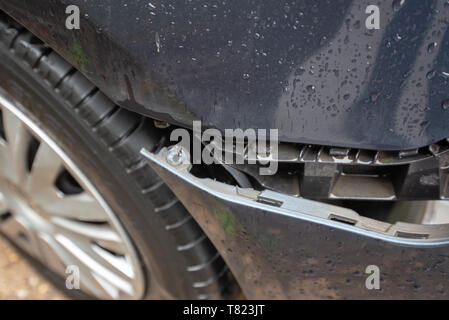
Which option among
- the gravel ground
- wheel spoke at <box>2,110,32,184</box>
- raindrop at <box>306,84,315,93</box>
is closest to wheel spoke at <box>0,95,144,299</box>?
wheel spoke at <box>2,110,32,184</box>

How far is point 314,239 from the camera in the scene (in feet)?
3.77

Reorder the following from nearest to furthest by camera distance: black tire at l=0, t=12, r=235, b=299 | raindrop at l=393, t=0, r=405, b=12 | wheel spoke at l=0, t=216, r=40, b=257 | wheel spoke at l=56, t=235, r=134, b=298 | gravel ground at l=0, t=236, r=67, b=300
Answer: raindrop at l=393, t=0, r=405, b=12, black tire at l=0, t=12, r=235, b=299, wheel spoke at l=56, t=235, r=134, b=298, wheel spoke at l=0, t=216, r=40, b=257, gravel ground at l=0, t=236, r=67, b=300

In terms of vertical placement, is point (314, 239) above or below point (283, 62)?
below

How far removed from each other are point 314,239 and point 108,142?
587 mm

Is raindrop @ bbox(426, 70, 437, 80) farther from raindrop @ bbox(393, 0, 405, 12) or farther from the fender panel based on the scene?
raindrop @ bbox(393, 0, 405, 12)

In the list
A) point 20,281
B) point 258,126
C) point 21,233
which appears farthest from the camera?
point 20,281

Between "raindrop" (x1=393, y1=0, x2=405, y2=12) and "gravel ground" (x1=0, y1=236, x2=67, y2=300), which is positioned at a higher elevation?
"raindrop" (x1=393, y1=0, x2=405, y2=12)

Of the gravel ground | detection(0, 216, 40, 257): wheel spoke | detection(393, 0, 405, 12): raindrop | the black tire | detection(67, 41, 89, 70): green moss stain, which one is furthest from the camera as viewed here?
the gravel ground

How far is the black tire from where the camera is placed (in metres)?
1.26

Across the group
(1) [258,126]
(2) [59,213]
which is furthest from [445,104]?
(2) [59,213]

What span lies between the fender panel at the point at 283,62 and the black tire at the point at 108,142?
0.16 m

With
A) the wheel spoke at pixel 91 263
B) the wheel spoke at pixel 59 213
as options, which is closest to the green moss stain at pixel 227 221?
the wheel spoke at pixel 59 213

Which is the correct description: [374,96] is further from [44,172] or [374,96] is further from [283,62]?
[44,172]
